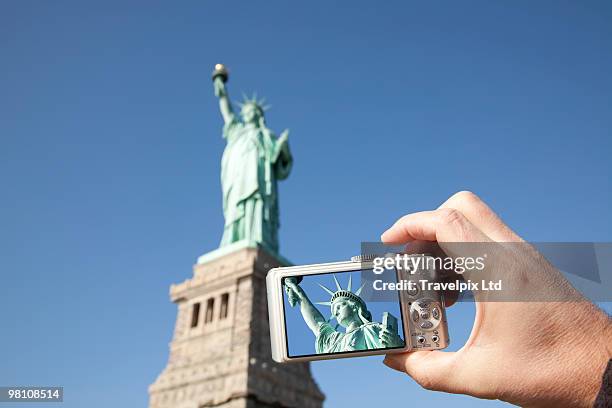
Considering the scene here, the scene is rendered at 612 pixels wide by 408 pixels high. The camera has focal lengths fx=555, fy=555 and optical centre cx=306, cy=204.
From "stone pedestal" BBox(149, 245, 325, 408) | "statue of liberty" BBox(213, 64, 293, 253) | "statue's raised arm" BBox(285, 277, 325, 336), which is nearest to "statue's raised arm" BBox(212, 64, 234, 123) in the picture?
"statue of liberty" BBox(213, 64, 293, 253)

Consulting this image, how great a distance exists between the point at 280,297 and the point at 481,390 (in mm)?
1195

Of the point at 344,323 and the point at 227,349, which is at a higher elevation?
the point at 227,349

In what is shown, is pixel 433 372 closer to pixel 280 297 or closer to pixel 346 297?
pixel 346 297

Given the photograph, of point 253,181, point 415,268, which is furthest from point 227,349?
point 415,268

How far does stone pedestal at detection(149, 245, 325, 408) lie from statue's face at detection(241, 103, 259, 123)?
26.3 ft

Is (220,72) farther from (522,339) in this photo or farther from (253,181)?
(522,339)

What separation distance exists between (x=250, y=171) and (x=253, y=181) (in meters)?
0.69

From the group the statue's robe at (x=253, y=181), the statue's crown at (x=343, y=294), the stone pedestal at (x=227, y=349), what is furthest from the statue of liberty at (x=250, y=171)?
the statue's crown at (x=343, y=294)

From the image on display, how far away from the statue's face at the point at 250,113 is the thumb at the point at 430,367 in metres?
27.5

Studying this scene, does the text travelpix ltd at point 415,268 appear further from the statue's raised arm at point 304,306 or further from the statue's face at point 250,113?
the statue's face at point 250,113

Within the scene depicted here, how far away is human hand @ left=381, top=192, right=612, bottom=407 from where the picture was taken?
2.29 m

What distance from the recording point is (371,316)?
3.08 metres

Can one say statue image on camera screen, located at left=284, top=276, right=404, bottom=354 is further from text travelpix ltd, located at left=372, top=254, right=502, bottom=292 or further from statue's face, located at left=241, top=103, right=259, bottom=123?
statue's face, located at left=241, top=103, right=259, bottom=123

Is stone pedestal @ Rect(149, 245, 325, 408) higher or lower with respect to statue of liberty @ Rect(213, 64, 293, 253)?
lower
